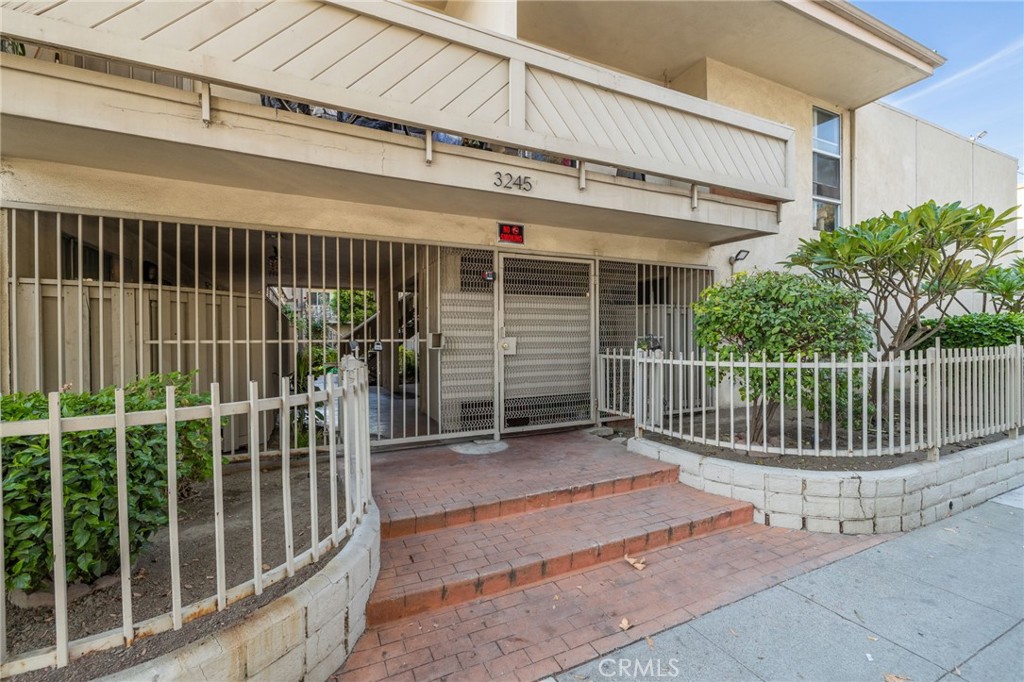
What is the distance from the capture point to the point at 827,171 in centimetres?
833

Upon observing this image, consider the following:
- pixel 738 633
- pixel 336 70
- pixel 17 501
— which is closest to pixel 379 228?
pixel 336 70

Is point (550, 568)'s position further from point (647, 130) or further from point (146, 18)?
point (146, 18)

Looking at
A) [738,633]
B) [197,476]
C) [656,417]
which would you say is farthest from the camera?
[656,417]

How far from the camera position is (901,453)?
4.34 m

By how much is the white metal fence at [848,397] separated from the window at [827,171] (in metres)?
3.84

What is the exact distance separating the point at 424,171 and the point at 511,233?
1762mm

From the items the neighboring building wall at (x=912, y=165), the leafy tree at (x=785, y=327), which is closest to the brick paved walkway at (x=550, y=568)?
the leafy tree at (x=785, y=327)

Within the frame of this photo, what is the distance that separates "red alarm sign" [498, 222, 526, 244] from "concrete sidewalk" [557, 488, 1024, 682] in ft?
14.4

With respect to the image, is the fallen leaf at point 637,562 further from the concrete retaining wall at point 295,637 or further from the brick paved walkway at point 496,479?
the concrete retaining wall at point 295,637

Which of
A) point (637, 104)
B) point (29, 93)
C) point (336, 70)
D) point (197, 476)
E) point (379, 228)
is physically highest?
point (637, 104)

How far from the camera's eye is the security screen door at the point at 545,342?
232 inches

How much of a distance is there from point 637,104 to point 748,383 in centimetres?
332

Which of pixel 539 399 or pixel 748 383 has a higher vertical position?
pixel 748 383

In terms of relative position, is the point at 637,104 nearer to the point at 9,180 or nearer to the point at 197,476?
the point at 197,476
